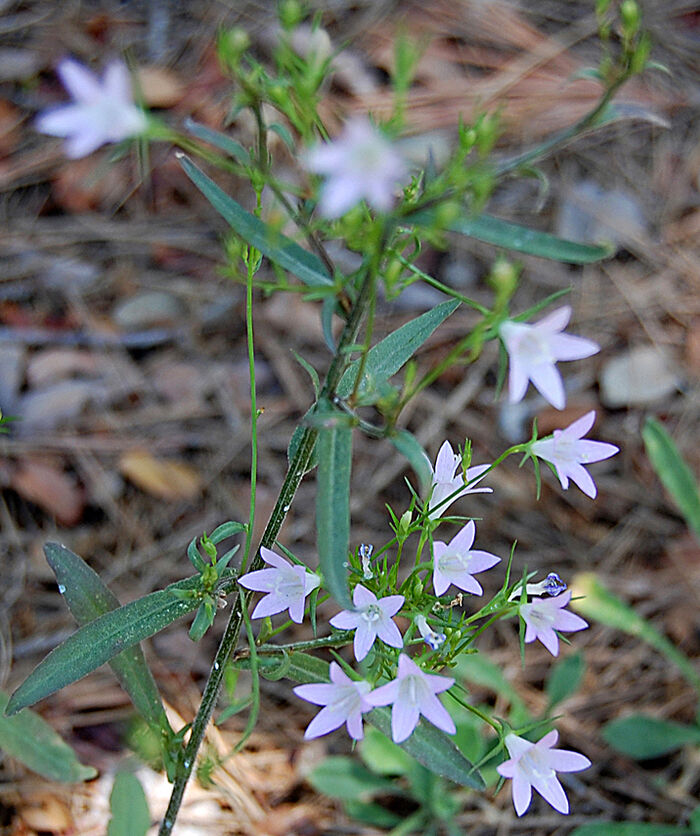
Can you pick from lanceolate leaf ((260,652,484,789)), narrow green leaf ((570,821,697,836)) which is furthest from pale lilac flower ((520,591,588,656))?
narrow green leaf ((570,821,697,836))

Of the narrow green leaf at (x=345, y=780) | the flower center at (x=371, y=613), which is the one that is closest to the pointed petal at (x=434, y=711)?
the flower center at (x=371, y=613)

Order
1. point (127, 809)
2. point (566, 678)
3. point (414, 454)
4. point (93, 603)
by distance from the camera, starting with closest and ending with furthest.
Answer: point (414, 454)
point (93, 603)
point (127, 809)
point (566, 678)

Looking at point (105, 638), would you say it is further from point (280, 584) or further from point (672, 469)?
point (672, 469)

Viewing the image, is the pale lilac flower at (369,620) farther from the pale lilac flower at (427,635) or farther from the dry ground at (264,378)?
the dry ground at (264,378)

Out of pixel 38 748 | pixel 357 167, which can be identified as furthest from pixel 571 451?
pixel 38 748

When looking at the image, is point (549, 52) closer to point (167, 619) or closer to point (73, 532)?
point (73, 532)

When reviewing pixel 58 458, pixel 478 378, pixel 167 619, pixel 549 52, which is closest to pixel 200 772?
pixel 167 619

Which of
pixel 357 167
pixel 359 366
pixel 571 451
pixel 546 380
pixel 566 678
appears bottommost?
pixel 566 678
